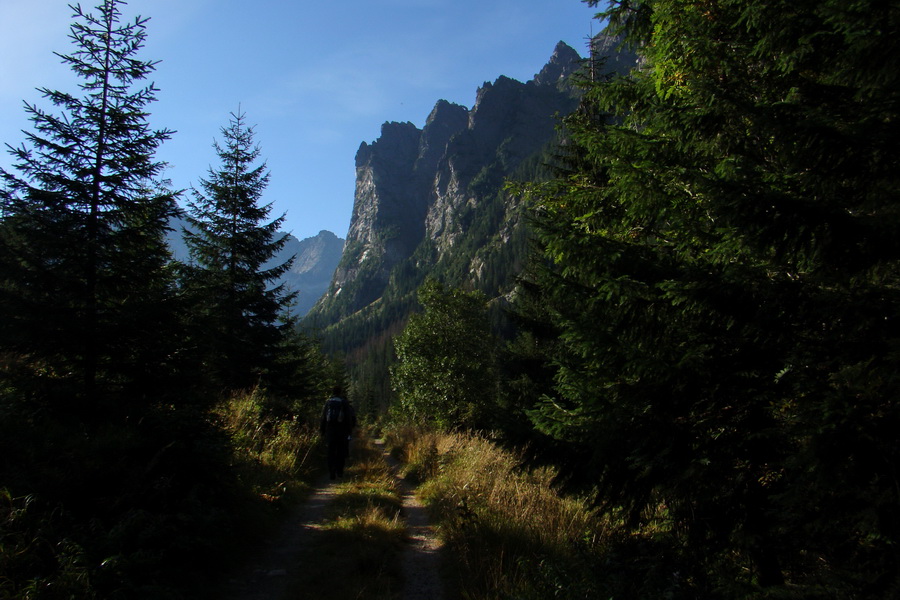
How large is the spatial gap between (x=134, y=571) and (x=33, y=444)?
1800 mm

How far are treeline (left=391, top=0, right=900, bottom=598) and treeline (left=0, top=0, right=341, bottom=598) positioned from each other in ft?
10.6

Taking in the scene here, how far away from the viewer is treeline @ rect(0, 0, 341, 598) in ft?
11.2

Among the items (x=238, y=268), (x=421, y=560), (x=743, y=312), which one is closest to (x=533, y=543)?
(x=421, y=560)

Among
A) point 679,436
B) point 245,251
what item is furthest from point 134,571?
point 245,251

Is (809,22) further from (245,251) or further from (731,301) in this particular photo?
(245,251)

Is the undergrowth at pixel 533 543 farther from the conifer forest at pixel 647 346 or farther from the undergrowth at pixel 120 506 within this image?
the undergrowth at pixel 120 506

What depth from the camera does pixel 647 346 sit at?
349 cm

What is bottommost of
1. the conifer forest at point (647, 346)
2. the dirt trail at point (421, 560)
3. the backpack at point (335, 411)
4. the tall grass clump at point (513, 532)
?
the dirt trail at point (421, 560)

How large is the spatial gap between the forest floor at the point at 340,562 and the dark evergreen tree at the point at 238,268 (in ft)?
27.9

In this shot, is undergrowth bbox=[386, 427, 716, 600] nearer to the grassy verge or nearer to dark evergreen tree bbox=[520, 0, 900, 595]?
dark evergreen tree bbox=[520, 0, 900, 595]

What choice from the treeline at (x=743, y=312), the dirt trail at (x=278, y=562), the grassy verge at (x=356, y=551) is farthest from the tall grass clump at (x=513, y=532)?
the dirt trail at (x=278, y=562)

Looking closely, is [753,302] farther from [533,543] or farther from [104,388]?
[104,388]

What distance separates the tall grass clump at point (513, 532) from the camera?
349cm

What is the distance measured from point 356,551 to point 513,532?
5.64 feet
